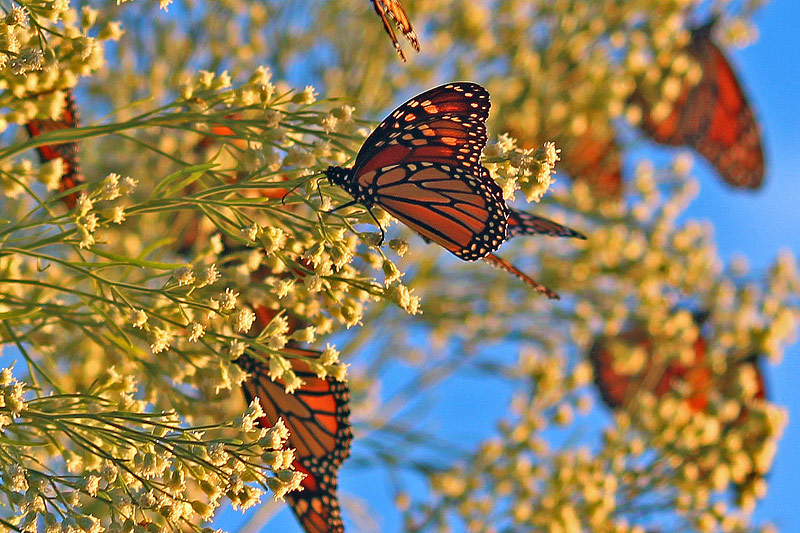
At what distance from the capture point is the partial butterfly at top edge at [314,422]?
1.86 m

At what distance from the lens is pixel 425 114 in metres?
1.66

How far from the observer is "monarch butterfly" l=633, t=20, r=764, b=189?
4570mm

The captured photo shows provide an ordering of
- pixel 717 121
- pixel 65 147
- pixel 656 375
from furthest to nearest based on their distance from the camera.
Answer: pixel 717 121 → pixel 656 375 → pixel 65 147

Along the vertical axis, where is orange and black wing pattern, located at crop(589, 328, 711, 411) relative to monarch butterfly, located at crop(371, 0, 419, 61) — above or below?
above

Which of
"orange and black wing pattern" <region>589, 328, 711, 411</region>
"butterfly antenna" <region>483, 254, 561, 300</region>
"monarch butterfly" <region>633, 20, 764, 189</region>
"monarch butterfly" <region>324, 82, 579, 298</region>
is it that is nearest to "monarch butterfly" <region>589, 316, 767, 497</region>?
"orange and black wing pattern" <region>589, 328, 711, 411</region>

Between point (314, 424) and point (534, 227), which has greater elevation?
point (534, 227)

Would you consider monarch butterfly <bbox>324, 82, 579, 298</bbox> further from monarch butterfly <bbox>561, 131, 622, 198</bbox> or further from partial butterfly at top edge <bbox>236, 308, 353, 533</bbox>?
monarch butterfly <bbox>561, 131, 622, 198</bbox>

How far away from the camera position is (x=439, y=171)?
1.62 metres

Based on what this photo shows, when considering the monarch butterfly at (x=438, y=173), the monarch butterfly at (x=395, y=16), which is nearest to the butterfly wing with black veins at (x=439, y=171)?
the monarch butterfly at (x=438, y=173)

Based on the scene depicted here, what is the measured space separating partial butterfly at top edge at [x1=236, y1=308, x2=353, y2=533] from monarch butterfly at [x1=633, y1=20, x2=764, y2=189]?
10.6ft

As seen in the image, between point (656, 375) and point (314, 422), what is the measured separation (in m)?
2.88

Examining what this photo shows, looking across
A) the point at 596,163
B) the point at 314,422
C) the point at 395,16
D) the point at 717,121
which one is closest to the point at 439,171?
the point at 395,16

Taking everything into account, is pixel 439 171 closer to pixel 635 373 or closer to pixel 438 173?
pixel 438 173

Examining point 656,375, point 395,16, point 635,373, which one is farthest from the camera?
point 635,373
